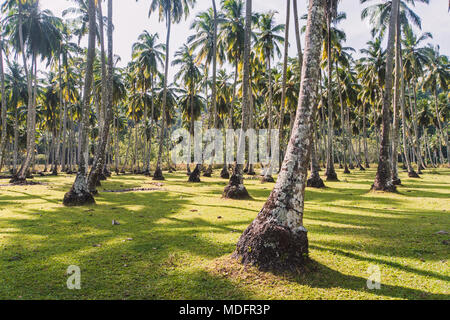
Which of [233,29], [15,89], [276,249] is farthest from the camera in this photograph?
[15,89]

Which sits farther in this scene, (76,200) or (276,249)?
(76,200)

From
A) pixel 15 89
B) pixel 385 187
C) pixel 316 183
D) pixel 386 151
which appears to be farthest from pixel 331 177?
pixel 15 89

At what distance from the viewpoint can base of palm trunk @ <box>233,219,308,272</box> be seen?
4402 millimetres

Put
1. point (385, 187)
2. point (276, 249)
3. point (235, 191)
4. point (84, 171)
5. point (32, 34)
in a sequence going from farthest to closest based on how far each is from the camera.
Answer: point (32, 34) → point (385, 187) → point (235, 191) → point (84, 171) → point (276, 249)

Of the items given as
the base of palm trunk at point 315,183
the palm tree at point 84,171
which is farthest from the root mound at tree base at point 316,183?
the palm tree at point 84,171

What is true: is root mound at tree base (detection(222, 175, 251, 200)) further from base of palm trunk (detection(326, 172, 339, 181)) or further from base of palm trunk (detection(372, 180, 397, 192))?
base of palm trunk (detection(326, 172, 339, 181))

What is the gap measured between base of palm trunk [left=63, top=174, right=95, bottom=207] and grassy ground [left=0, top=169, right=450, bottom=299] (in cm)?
A: 84

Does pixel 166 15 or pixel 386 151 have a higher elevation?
pixel 166 15

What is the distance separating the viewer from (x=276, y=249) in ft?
14.6

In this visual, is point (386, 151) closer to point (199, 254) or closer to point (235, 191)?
point (235, 191)

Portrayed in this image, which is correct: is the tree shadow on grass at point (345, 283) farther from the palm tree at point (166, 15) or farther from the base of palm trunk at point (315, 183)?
the palm tree at point (166, 15)

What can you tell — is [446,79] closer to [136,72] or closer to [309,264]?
[136,72]

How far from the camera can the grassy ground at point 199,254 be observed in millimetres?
3992

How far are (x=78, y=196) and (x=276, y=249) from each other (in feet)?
31.4
